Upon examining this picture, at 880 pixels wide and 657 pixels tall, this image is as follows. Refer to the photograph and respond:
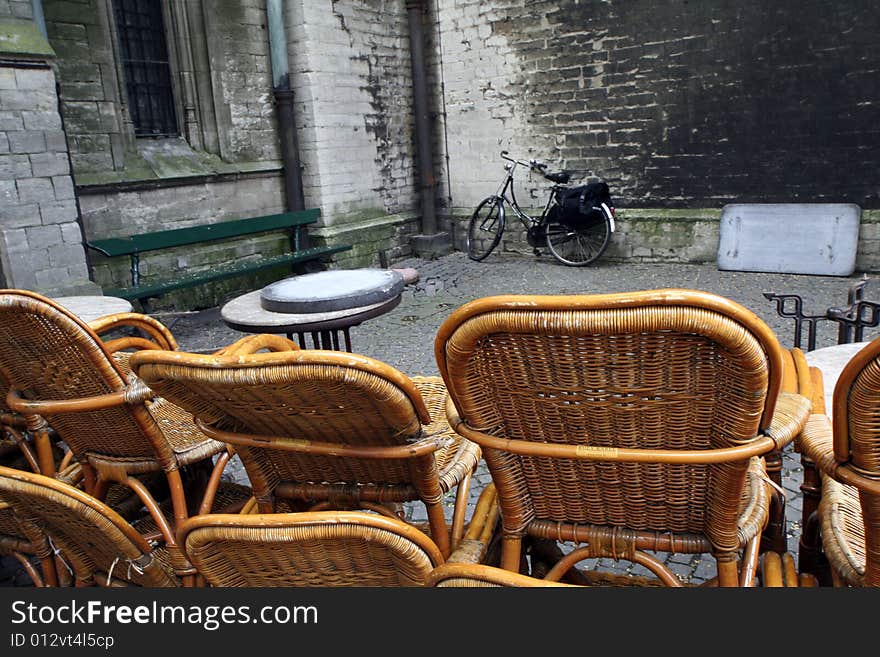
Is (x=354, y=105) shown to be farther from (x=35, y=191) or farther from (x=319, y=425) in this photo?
(x=319, y=425)

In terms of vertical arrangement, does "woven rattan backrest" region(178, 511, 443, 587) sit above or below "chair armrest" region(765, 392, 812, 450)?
below

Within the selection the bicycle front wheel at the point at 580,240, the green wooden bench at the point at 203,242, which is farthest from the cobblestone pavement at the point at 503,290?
the green wooden bench at the point at 203,242

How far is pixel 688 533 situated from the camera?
1.38m

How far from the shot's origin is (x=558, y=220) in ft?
25.6

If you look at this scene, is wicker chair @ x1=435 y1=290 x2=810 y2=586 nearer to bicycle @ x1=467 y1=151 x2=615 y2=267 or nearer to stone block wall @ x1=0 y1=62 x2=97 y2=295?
stone block wall @ x1=0 y1=62 x2=97 y2=295

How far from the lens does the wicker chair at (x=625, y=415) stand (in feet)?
3.51

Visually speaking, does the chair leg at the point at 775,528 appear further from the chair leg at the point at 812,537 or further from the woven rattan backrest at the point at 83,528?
the woven rattan backrest at the point at 83,528

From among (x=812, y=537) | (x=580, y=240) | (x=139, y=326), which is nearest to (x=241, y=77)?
(x=580, y=240)

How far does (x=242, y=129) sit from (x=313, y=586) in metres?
7.02

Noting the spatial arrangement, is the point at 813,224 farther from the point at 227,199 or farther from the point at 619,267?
the point at 227,199

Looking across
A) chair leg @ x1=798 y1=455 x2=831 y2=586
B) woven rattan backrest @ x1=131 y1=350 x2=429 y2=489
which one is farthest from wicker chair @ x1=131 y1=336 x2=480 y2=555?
chair leg @ x1=798 y1=455 x2=831 y2=586

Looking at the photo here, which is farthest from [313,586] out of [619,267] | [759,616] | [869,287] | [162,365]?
[619,267]

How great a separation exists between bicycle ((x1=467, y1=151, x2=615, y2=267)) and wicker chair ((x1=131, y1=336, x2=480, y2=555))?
615 cm

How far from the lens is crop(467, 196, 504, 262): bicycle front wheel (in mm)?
8523
